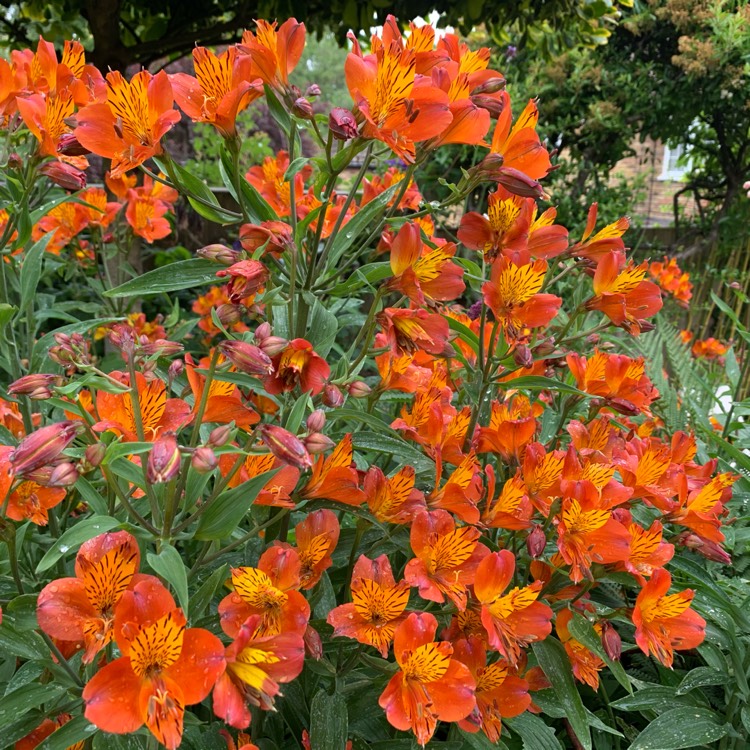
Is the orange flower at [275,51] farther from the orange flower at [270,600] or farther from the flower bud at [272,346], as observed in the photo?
the orange flower at [270,600]

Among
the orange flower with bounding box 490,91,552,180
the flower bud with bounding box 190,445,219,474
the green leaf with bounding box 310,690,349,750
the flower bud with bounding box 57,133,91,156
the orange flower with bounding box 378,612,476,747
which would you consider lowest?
the green leaf with bounding box 310,690,349,750

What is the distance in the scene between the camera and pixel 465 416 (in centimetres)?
101

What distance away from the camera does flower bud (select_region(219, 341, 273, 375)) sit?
27.5 inches

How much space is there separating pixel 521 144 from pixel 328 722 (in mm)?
765

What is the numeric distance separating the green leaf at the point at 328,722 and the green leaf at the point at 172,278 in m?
0.52

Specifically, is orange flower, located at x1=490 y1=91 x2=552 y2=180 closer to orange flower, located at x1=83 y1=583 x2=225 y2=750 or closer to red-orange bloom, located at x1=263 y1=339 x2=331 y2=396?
red-orange bloom, located at x1=263 y1=339 x2=331 y2=396

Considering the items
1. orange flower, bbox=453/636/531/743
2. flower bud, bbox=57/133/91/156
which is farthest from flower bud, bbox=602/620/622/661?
flower bud, bbox=57/133/91/156

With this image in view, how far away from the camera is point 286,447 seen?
0.68 m

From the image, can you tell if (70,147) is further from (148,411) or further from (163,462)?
(163,462)

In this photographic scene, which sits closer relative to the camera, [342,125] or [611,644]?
[342,125]

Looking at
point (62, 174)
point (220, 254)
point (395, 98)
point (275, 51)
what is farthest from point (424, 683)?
point (62, 174)

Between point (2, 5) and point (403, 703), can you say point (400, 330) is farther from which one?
point (2, 5)

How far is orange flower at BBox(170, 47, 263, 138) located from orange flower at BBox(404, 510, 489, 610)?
1.71 feet

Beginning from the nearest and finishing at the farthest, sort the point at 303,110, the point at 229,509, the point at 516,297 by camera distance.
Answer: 1. the point at 229,509
2. the point at 303,110
3. the point at 516,297
